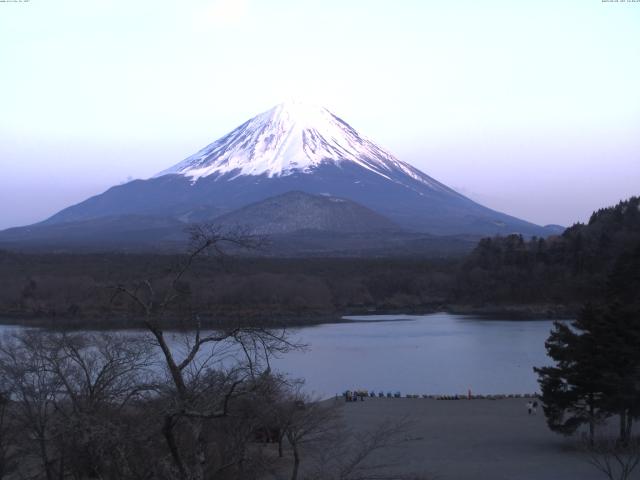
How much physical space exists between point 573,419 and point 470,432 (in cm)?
210

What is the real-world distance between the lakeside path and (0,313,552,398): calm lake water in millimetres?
2055

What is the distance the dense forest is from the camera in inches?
1410

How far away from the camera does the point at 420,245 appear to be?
76.3 metres

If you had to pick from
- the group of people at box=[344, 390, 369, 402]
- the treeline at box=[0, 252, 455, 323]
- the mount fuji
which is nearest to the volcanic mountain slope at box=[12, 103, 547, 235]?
the mount fuji

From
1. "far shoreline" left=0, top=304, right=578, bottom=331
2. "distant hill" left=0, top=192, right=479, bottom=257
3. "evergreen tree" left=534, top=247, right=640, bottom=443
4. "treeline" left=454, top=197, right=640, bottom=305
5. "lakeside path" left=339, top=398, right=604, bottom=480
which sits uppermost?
"distant hill" left=0, top=192, right=479, bottom=257

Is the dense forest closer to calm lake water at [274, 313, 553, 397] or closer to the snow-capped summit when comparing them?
calm lake water at [274, 313, 553, 397]

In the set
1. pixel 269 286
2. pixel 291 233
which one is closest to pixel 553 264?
pixel 269 286

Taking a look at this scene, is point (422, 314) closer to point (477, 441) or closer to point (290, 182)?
point (477, 441)

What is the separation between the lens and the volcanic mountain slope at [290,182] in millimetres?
109250

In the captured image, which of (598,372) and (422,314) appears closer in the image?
(598,372)

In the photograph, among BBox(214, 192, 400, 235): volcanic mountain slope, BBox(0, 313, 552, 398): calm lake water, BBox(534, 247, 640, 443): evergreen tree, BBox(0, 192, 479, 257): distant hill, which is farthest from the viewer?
BBox(214, 192, 400, 235): volcanic mountain slope

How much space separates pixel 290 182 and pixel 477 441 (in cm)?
10129

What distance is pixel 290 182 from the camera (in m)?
112

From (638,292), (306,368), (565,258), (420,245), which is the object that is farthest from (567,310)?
(420,245)
